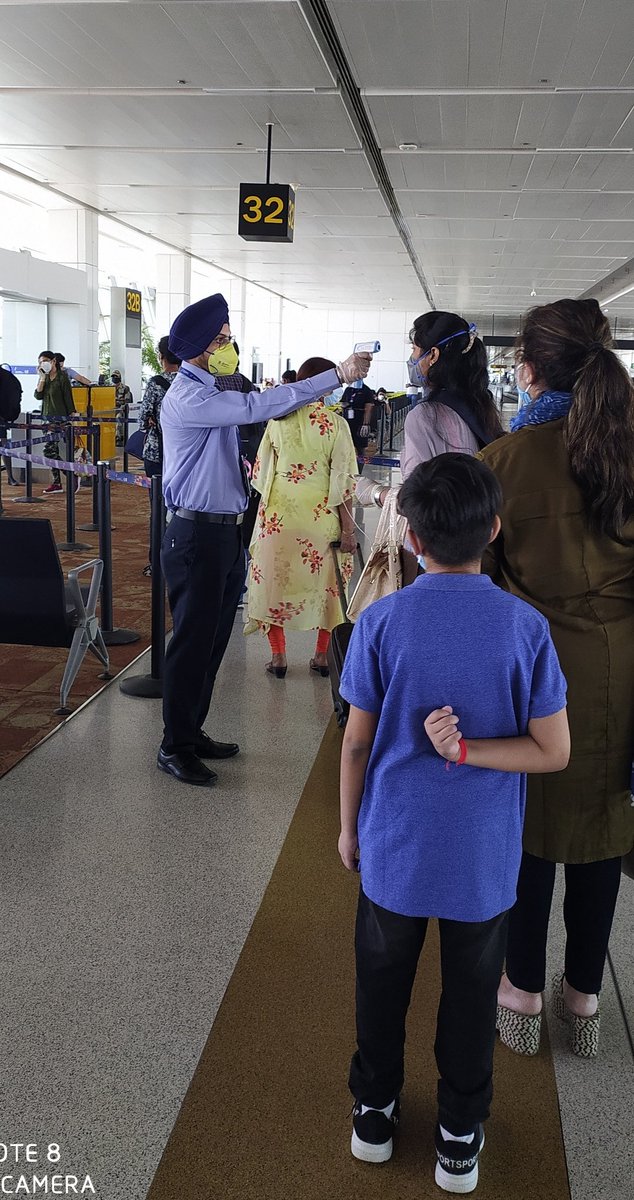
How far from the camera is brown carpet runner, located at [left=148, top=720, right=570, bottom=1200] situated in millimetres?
1799

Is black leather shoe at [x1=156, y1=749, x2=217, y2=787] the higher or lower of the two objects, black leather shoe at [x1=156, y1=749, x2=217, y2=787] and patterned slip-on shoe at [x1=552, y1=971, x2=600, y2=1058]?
the lower

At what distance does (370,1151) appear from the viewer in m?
1.83

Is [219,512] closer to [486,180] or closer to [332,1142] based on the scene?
[332,1142]

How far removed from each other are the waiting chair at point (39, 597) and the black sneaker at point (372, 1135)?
101 inches

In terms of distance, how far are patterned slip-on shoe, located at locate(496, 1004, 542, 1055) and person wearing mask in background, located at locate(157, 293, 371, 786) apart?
167cm

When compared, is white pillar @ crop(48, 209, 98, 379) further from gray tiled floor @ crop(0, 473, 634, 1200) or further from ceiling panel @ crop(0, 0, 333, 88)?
gray tiled floor @ crop(0, 473, 634, 1200)

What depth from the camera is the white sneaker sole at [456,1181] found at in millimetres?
1769

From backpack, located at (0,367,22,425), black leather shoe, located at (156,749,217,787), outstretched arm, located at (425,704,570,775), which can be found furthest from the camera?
backpack, located at (0,367,22,425)

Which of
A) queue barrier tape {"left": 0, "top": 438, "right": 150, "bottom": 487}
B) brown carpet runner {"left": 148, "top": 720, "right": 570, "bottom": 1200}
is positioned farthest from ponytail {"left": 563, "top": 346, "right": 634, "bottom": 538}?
queue barrier tape {"left": 0, "top": 438, "right": 150, "bottom": 487}

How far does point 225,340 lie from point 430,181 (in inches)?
432

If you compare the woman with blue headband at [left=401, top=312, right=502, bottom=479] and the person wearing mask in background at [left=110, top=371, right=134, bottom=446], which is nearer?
the woman with blue headband at [left=401, top=312, right=502, bottom=479]

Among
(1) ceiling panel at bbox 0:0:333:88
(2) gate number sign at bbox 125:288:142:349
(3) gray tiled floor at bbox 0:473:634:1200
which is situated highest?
(1) ceiling panel at bbox 0:0:333:88

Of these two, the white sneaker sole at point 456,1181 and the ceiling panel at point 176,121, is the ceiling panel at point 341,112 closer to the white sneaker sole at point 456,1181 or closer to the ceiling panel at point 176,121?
the ceiling panel at point 176,121

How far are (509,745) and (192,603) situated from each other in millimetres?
2104
